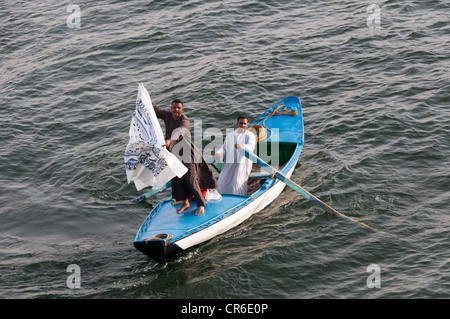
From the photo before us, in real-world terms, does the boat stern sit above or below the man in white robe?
below

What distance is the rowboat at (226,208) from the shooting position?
9.71 metres

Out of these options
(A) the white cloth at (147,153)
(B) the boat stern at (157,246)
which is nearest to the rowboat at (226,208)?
(B) the boat stern at (157,246)

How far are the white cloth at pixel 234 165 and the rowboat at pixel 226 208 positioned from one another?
1.22 feet

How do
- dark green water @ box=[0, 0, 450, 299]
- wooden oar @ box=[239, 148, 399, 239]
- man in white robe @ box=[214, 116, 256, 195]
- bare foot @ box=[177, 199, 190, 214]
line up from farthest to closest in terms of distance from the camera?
1. man in white robe @ box=[214, 116, 256, 195]
2. wooden oar @ box=[239, 148, 399, 239]
3. bare foot @ box=[177, 199, 190, 214]
4. dark green water @ box=[0, 0, 450, 299]

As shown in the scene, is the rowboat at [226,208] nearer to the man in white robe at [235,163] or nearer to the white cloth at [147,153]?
the man in white robe at [235,163]

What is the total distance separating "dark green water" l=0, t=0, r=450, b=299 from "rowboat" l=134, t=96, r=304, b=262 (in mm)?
339

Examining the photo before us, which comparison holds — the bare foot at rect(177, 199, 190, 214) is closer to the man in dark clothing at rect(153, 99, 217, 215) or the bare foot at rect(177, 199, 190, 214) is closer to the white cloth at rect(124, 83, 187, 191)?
the man in dark clothing at rect(153, 99, 217, 215)

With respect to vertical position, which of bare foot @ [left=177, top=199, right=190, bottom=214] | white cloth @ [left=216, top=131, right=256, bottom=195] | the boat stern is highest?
white cloth @ [left=216, top=131, right=256, bottom=195]

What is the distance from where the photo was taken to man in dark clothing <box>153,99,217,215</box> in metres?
9.73

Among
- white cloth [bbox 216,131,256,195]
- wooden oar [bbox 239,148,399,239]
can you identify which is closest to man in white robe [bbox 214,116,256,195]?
white cloth [bbox 216,131,256,195]

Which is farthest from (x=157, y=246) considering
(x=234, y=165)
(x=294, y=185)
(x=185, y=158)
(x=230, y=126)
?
(x=230, y=126)

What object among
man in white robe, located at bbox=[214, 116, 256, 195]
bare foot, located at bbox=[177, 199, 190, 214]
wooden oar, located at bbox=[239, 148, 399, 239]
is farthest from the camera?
man in white robe, located at bbox=[214, 116, 256, 195]

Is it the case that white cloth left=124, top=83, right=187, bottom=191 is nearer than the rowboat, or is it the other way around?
white cloth left=124, top=83, right=187, bottom=191

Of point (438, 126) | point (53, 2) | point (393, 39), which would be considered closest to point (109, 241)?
point (438, 126)
